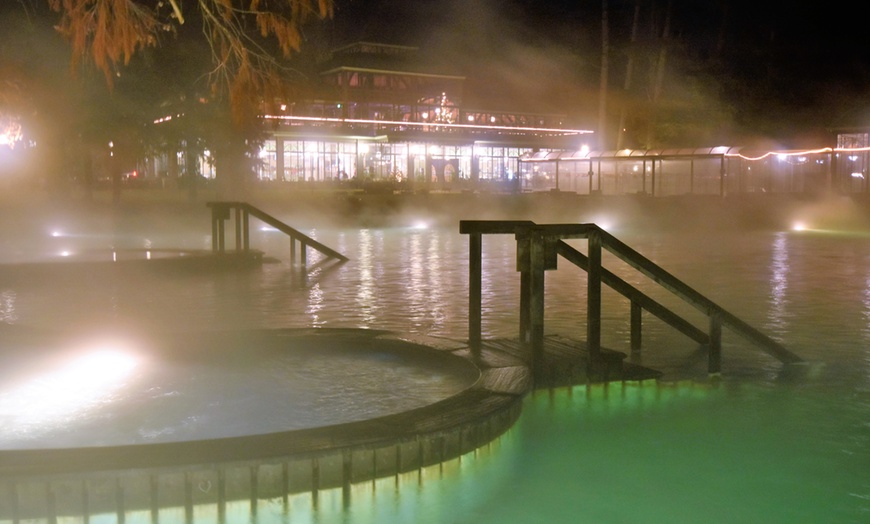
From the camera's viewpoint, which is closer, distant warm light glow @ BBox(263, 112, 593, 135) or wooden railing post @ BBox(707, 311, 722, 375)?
wooden railing post @ BBox(707, 311, 722, 375)

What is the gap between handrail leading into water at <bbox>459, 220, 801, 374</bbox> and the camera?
23.3ft

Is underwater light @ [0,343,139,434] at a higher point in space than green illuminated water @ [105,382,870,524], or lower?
higher

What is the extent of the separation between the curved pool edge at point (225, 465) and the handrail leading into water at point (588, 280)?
6.60 feet

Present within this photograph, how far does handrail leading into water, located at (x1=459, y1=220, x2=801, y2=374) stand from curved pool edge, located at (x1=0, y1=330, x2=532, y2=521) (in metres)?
2.01

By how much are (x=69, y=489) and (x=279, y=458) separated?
0.98 metres

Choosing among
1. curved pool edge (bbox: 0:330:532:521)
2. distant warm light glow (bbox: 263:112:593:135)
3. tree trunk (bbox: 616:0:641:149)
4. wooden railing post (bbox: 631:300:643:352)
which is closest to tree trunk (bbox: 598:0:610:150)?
tree trunk (bbox: 616:0:641:149)

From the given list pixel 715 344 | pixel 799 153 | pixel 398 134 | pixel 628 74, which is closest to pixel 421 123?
pixel 398 134

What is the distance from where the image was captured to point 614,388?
716cm

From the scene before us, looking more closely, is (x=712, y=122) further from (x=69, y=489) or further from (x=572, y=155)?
(x=69, y=489)

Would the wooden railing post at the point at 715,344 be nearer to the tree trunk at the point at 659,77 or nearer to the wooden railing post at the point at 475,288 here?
the wooden railing post at the point at 475,288

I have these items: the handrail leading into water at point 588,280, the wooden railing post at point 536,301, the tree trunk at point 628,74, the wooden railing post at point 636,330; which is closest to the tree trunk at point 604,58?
the tree trunk at point 628,74

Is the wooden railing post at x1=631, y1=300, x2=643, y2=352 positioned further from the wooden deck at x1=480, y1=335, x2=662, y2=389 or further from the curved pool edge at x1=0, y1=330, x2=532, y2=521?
the curved pool edge at x1=0, y1=330, x2=532, y2=521

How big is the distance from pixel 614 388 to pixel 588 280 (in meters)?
0.87

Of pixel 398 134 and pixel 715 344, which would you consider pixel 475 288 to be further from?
pixel 398 134
